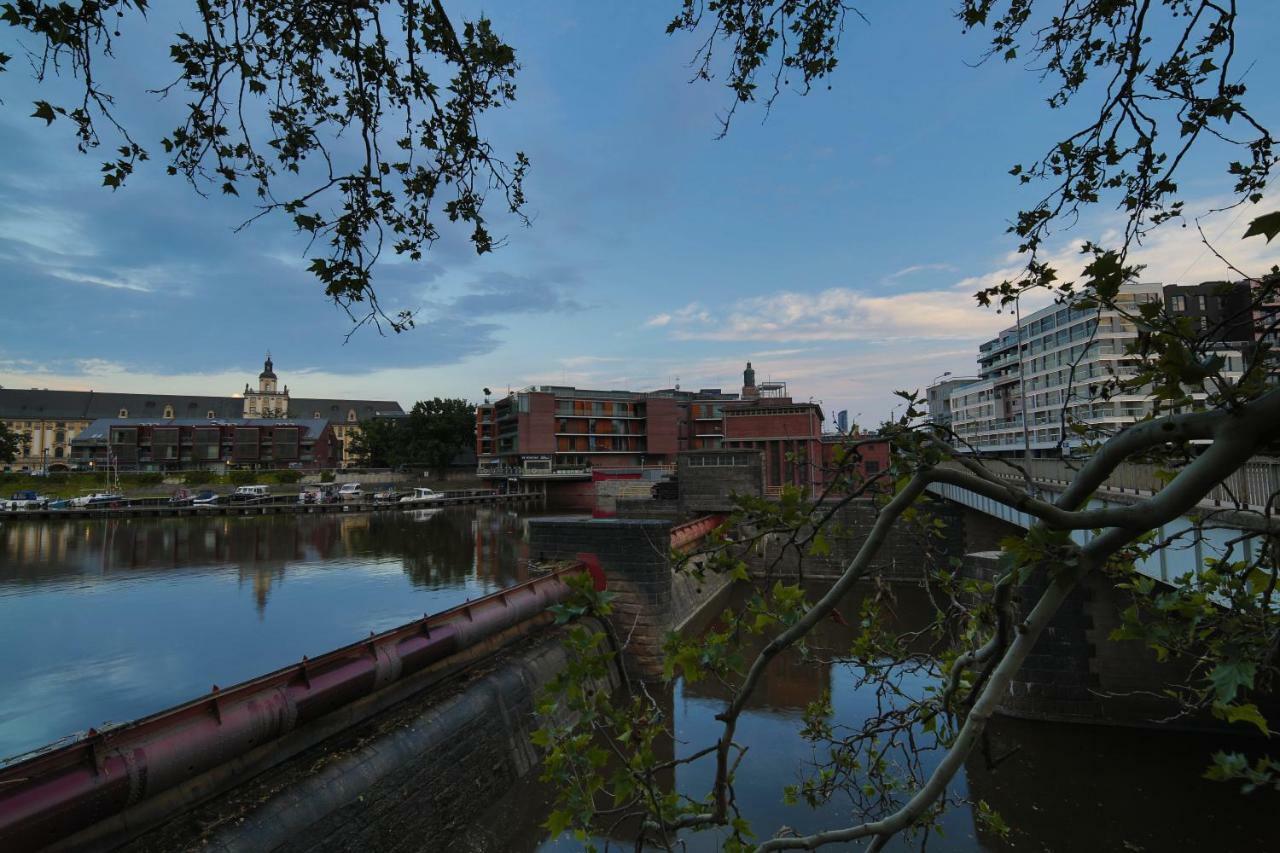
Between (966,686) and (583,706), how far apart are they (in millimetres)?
2379

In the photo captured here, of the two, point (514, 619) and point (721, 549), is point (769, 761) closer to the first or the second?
point (514, 619)

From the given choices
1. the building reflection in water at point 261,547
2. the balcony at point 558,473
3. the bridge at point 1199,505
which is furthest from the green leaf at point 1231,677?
the balcony at point 558,473

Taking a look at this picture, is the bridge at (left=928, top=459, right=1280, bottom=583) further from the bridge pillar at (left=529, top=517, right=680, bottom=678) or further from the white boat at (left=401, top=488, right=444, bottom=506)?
the white boat at (left=401, top=488, right=444, bottom=506)

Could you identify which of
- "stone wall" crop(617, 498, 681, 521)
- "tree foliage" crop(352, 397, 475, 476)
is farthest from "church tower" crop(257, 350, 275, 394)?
"stone wall" crop(617, 498, 681, 521)

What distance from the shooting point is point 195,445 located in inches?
3469

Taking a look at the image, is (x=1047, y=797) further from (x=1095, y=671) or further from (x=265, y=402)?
(x=265, y=402)

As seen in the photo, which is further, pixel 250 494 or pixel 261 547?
pixel 250 494

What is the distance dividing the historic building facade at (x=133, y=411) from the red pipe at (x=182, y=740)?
97.5 m

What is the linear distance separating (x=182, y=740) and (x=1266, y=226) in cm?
860

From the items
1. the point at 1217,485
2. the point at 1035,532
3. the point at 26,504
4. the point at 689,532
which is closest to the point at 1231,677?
the point at 1035,532

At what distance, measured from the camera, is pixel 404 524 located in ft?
163

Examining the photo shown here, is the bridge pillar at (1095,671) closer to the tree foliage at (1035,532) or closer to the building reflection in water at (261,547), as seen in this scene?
the tree foliage at (1035,532)

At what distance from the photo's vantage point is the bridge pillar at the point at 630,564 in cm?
1416

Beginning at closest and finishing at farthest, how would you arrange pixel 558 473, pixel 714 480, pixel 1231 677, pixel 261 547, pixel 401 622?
pixel 1231 677, pixel 401 622, pixel 714 480, pixel 261 547, pixel 558 473
